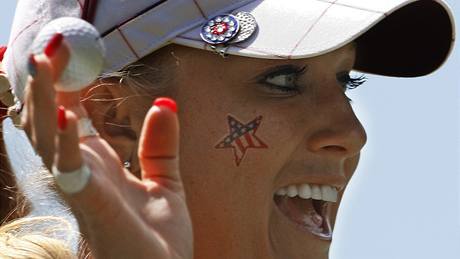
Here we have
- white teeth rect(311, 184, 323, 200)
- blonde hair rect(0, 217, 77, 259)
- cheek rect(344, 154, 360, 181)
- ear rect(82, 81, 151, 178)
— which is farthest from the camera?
blonde hair rect(0, 217, 77, 259)

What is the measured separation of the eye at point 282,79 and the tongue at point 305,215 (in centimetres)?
29

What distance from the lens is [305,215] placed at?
383cm

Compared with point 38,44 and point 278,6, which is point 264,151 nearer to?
point 278,6

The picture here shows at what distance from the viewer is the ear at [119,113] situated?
3.69 meters

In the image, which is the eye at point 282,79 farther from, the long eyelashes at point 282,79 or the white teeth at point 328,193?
the white teeth at point 328,193

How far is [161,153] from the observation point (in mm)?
2787

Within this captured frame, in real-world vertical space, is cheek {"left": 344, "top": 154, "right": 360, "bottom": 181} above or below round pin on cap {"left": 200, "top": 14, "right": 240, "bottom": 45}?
below

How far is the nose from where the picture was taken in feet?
12.2

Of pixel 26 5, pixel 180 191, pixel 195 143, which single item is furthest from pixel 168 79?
pixel 180 191

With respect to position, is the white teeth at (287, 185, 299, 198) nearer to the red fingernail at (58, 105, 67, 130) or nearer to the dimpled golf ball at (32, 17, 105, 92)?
the dimpled golf ball at (32, 17, 105, 92)

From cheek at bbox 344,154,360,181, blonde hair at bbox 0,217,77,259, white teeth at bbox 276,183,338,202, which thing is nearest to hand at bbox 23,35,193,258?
white teeth at bbox 276,183,338,202

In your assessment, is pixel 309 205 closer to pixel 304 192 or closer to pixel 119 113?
pixel 304 192

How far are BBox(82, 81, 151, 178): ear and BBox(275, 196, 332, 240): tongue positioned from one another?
0.42m

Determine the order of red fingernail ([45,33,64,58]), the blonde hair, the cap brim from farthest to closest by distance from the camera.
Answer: the blonde hair < the cap brim < red fingernail ([45,33,64,58])
